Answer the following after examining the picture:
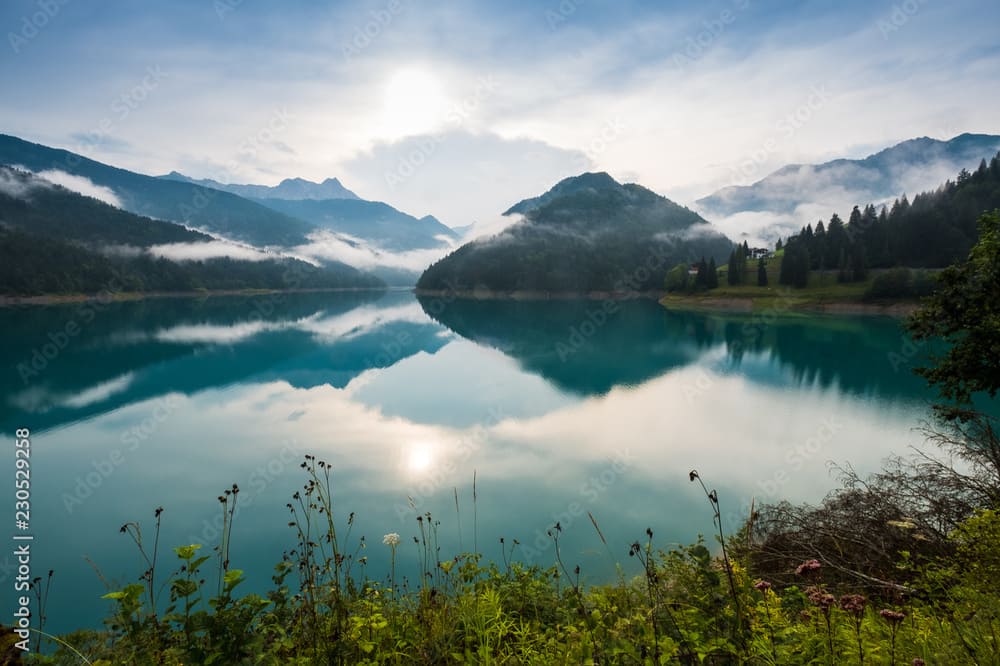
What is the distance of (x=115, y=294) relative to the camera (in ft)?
507

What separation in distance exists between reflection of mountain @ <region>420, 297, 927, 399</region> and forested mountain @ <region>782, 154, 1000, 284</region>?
23.7 m

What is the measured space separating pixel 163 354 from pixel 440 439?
5415 cm

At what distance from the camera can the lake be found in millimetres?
15266

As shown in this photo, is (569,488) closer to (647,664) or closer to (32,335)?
(647,664)

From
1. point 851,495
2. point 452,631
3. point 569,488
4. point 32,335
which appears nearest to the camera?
point 452,631

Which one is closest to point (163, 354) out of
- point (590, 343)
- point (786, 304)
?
point (590, 343)

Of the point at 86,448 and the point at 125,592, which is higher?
the point at 125,592

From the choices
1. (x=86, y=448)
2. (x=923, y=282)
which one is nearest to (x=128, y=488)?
(x=86, y=448)

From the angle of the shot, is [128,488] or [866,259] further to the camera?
[866,259]

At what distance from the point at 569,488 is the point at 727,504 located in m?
6.14

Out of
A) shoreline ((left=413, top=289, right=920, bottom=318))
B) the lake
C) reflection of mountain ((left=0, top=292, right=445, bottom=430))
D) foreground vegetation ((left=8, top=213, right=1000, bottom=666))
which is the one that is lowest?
the lake

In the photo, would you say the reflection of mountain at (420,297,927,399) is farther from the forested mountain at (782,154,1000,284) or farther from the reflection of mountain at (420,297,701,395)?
the forested mountain at (782,154,1000,284)

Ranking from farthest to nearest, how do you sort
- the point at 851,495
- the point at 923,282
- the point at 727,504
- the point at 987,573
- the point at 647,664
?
the point at 923,282 → the point at 727,504 → the point at 851,495 → the point at 987,573 → the point at 647,664

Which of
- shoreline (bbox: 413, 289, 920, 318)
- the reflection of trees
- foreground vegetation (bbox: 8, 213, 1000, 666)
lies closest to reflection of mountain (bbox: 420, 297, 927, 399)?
the reflection of trees
